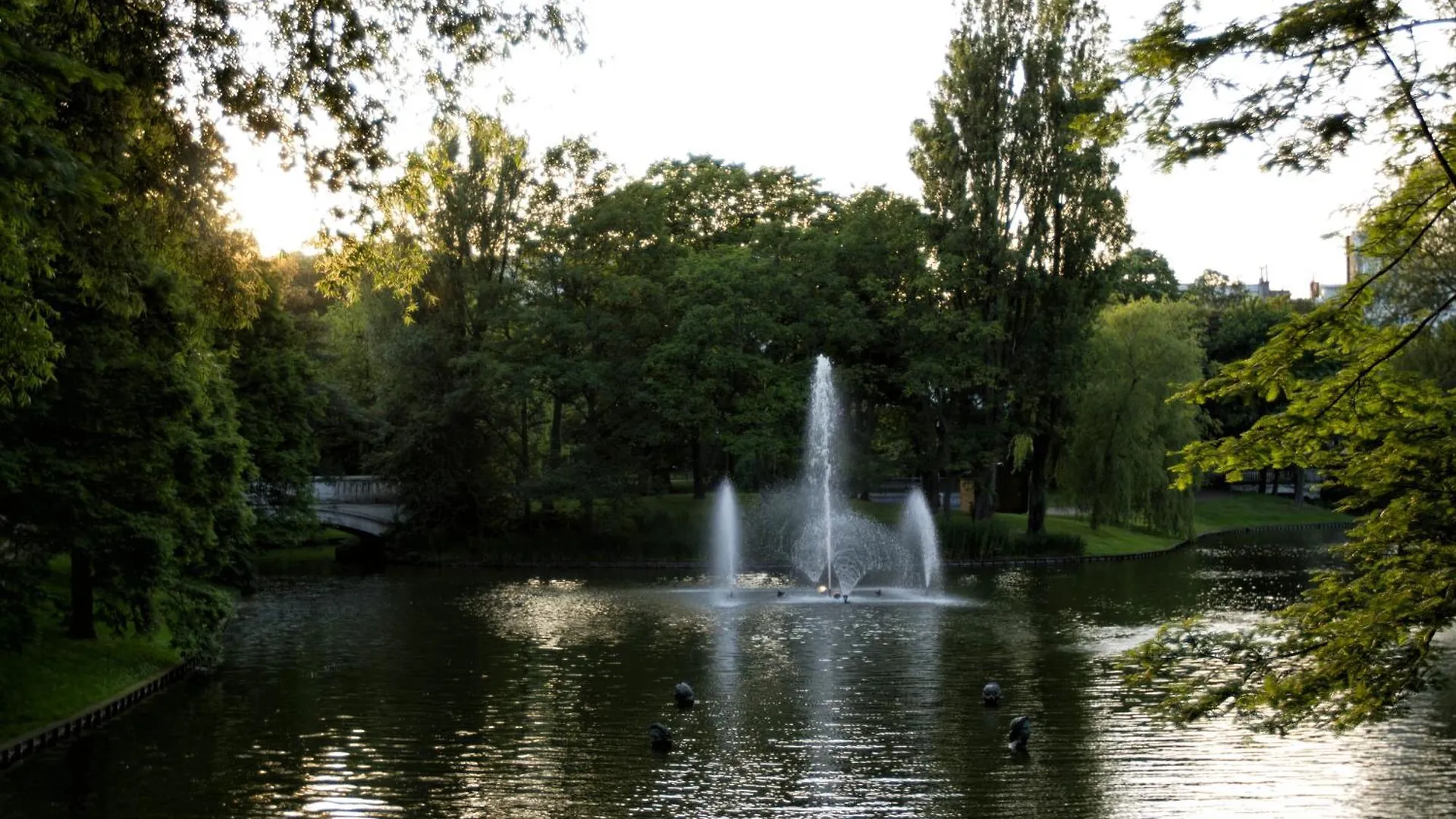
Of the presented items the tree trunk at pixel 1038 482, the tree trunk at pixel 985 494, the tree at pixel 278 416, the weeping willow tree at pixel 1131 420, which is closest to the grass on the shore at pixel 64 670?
the tree at pixel 278 416

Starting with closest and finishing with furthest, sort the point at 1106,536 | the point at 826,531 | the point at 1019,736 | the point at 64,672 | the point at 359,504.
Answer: the point at 1019,736 → the point at 64,672 → the point at 826,531 → the point at 359,504 → the point at 1106,536

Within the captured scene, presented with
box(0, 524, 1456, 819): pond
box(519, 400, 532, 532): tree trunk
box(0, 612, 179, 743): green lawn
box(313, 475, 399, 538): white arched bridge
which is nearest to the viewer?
box(0, 524, 1456, 819): pond

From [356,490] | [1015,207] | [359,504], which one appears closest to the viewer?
[1015,207]

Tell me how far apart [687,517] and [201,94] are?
4802 centimetres

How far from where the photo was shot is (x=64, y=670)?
2466 centimetres

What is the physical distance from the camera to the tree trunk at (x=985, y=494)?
199 ft

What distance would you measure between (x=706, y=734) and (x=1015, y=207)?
39.8 metres

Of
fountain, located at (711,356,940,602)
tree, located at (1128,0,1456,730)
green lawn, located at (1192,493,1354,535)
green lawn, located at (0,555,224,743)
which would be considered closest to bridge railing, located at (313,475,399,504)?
fountain, located at (711,356,940,602)

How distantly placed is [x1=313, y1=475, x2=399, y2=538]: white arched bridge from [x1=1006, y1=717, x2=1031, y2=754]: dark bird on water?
4422 cm

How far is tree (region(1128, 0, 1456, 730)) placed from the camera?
10.0 m

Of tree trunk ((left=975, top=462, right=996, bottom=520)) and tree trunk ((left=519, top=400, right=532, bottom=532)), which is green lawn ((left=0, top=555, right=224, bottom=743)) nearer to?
tree trunk ((left=519, top=400, right=532, bottom=532))

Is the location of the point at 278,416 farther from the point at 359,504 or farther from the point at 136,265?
the point at 136,265

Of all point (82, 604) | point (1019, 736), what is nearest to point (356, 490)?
point (82, 604)

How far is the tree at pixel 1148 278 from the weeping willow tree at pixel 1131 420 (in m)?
18.3
